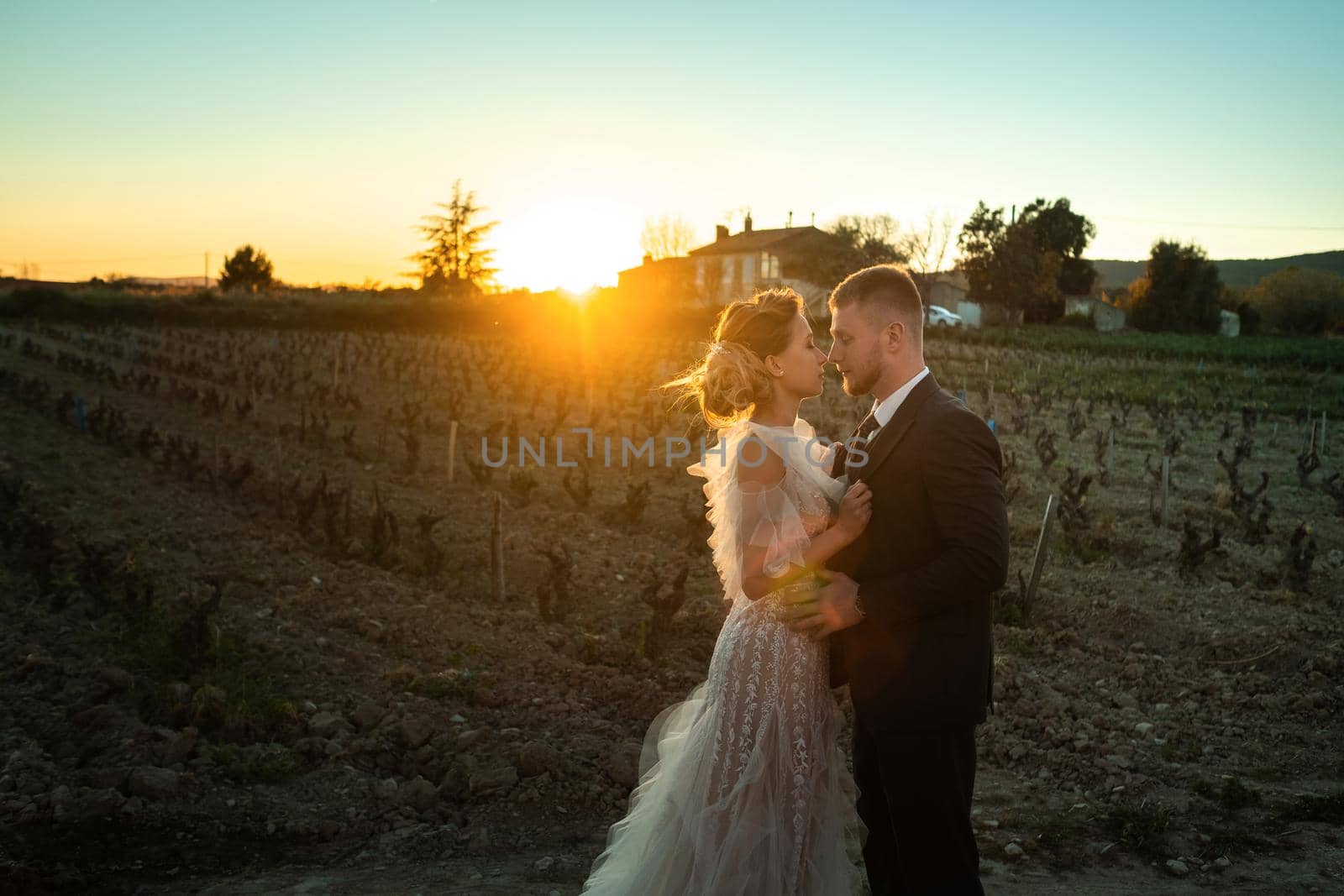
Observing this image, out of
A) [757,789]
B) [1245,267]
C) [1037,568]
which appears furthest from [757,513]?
[1245,267]

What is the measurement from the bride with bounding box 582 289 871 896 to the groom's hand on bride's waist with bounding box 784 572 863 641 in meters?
0.04

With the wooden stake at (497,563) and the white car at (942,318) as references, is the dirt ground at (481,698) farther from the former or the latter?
the white car at (942,318)

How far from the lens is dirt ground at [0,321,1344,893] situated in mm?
4238

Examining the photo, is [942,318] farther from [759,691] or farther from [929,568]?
[929,568]

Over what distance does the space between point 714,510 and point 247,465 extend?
839cm

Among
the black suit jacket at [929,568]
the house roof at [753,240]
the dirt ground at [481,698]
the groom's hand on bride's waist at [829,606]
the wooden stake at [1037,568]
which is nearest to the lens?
the black suit jacket at [929,568]

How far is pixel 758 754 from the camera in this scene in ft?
9.32

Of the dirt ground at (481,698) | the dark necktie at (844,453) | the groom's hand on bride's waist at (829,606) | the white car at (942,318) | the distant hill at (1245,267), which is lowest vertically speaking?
the dirt ground at (481,698)

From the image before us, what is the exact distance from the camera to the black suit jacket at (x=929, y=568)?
8.28ft

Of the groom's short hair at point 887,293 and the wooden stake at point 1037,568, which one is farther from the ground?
the groom's short hair at point 887,293

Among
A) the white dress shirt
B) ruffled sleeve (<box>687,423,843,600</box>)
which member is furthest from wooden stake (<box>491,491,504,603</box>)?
the white dress shirt

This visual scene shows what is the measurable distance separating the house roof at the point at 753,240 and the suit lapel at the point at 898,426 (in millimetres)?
45752

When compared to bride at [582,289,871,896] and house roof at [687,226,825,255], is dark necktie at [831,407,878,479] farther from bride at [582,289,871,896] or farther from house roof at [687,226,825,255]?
house roof at [687,226,825,255]

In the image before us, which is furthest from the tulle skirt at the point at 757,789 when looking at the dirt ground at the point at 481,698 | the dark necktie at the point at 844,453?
the dirt ground at the point at 481,698
